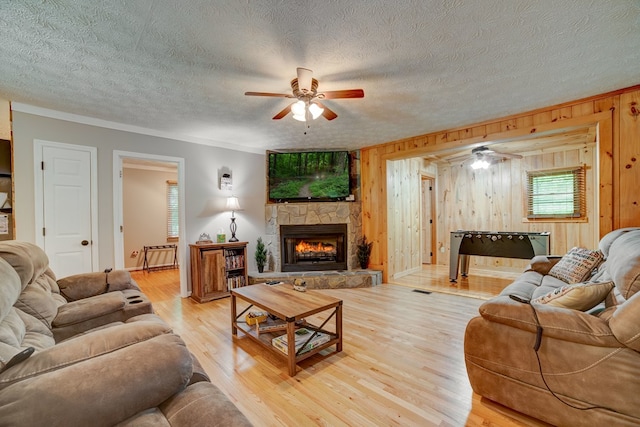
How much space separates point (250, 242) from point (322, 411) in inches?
136

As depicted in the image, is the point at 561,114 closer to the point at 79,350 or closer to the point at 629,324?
the point at 629,324

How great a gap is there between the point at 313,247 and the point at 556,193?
14.9 feet

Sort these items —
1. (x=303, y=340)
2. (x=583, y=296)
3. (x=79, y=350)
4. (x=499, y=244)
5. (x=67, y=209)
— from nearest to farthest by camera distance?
(x=79, y=350) < (x=583, y=296) < (x=303, y=340) < (x=67, y=209) < (x=499, y=244)

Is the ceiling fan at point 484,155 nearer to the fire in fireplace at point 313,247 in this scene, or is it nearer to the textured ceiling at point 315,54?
the textured ceiling at point 315,54

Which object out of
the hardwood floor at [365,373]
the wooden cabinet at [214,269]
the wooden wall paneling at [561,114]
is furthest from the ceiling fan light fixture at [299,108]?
the wooden wall paneling at [561,114]

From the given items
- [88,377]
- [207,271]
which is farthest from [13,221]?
[88,377]

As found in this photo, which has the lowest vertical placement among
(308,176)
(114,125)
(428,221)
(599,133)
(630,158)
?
(428,221)

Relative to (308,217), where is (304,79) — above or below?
above

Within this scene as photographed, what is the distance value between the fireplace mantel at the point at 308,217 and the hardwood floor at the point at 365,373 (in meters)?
1.59

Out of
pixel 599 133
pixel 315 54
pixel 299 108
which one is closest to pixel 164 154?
pixel 299 108

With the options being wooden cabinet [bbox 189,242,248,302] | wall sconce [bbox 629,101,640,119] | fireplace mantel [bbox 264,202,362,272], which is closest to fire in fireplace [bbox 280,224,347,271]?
fireplace mantel [bbox 264,202,362,272]

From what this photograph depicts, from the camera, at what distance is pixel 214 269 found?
399cm

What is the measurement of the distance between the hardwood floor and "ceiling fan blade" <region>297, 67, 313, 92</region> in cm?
225

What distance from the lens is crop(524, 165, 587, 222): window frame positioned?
4707 mm
